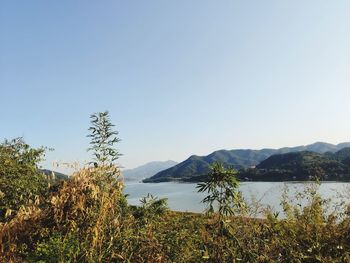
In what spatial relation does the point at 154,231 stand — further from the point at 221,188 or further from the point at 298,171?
the point at 298,171

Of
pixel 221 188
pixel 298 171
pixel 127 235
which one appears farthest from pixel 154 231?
pixel 298 171

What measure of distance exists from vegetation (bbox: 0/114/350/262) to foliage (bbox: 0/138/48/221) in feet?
25.6

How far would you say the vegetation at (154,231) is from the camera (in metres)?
4.07

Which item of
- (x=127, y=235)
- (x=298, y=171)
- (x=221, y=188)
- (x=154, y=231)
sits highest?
(x=221, y=188)

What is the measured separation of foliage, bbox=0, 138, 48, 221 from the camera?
14.0m

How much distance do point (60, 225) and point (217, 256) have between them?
2119 millimetres

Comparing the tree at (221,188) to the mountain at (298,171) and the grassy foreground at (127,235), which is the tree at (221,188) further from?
the mountain at (298,171)

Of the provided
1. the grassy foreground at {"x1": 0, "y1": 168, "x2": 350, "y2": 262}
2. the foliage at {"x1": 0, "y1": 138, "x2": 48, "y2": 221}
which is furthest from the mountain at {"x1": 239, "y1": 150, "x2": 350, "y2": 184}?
the grassy foreground at {"x1": 0, "y1": 168, "x2": 350, "y2": 262}

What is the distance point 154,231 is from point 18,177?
45.1 ft

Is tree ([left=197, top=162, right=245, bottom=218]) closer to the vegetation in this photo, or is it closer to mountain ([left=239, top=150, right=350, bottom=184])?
the vegetation

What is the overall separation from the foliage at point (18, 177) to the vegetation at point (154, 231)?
779 centimetres

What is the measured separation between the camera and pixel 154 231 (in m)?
5.21

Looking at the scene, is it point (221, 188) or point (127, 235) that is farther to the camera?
point (221, 188)

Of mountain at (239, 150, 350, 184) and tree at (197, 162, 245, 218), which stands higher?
tree at (197, 162, 245, 218)
